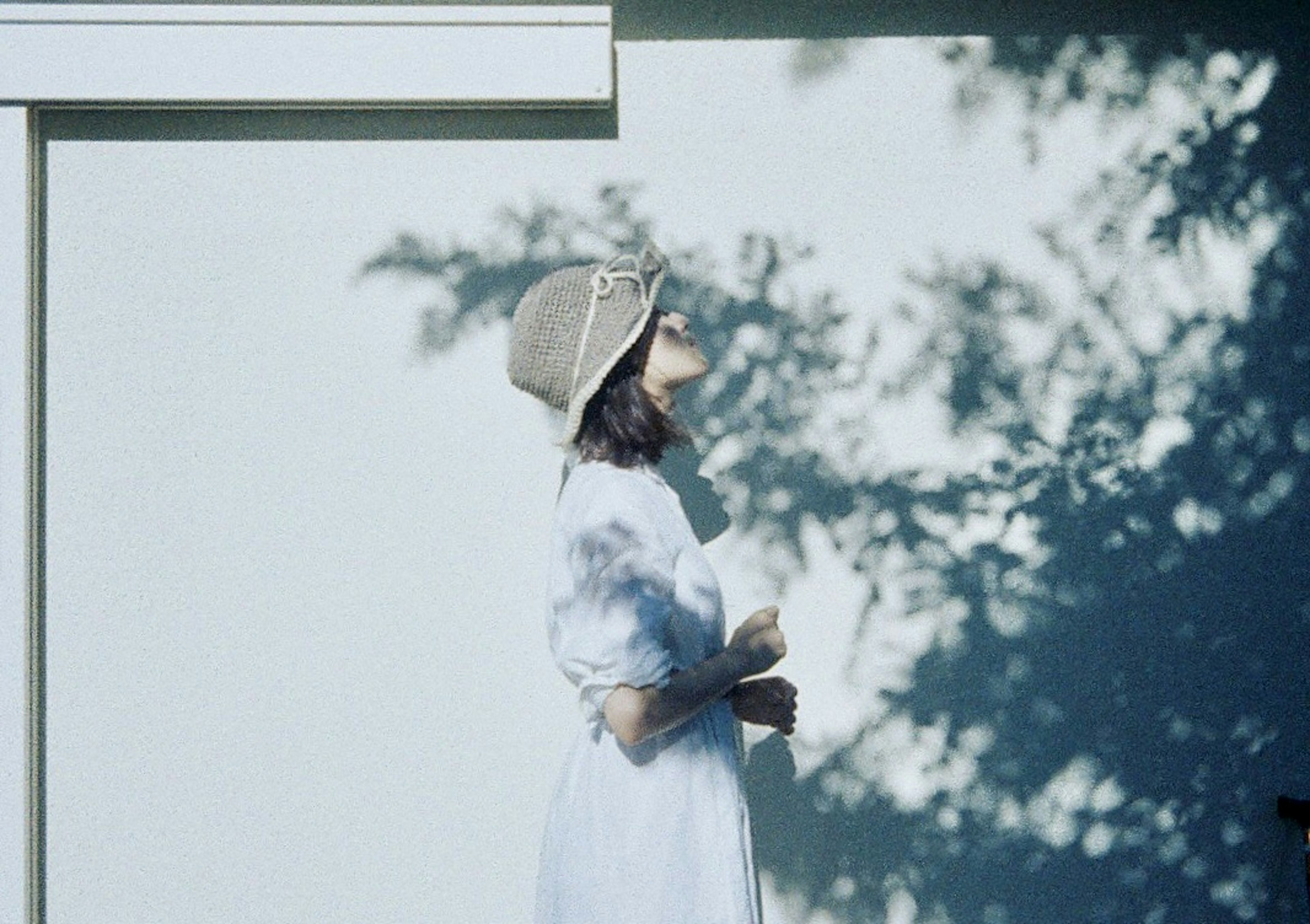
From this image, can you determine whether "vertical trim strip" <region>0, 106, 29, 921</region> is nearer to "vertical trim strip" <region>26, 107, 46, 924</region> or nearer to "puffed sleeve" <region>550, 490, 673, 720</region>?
"vertical trim strip" <region>26, 107, 46, 924</region>

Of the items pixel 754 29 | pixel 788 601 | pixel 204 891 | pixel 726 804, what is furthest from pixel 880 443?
pixel 204 891

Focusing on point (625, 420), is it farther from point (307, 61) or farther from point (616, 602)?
point (307, 61)

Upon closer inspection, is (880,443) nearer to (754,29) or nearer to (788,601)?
(788,601)

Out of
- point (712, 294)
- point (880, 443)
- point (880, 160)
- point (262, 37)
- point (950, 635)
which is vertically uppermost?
point (262, 37)

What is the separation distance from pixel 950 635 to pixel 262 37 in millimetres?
2413

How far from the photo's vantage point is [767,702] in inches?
131

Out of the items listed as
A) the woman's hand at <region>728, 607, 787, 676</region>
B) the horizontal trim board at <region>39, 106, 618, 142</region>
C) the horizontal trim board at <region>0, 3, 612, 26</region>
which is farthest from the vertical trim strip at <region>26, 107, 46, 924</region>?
the woman's hand at <region>728, 607, 787, 676</region>

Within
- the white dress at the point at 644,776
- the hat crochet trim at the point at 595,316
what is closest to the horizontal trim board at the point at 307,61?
the hat crochet trim at the point at 595,316

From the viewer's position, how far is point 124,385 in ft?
13.8

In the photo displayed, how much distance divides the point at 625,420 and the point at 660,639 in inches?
18.7

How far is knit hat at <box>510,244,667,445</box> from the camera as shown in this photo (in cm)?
317

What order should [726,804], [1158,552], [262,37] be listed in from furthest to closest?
[1158,552]
[262,37]
[726,804]

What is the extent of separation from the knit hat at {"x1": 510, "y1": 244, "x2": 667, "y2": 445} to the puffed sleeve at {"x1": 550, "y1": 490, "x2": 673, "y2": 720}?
0.84ft

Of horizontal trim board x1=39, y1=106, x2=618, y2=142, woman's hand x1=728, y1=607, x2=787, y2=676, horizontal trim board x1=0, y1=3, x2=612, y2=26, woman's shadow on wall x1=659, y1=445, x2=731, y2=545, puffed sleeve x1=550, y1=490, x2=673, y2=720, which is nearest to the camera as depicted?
puffed sleeve x1=550, y1=490, x2=673, y2=720
